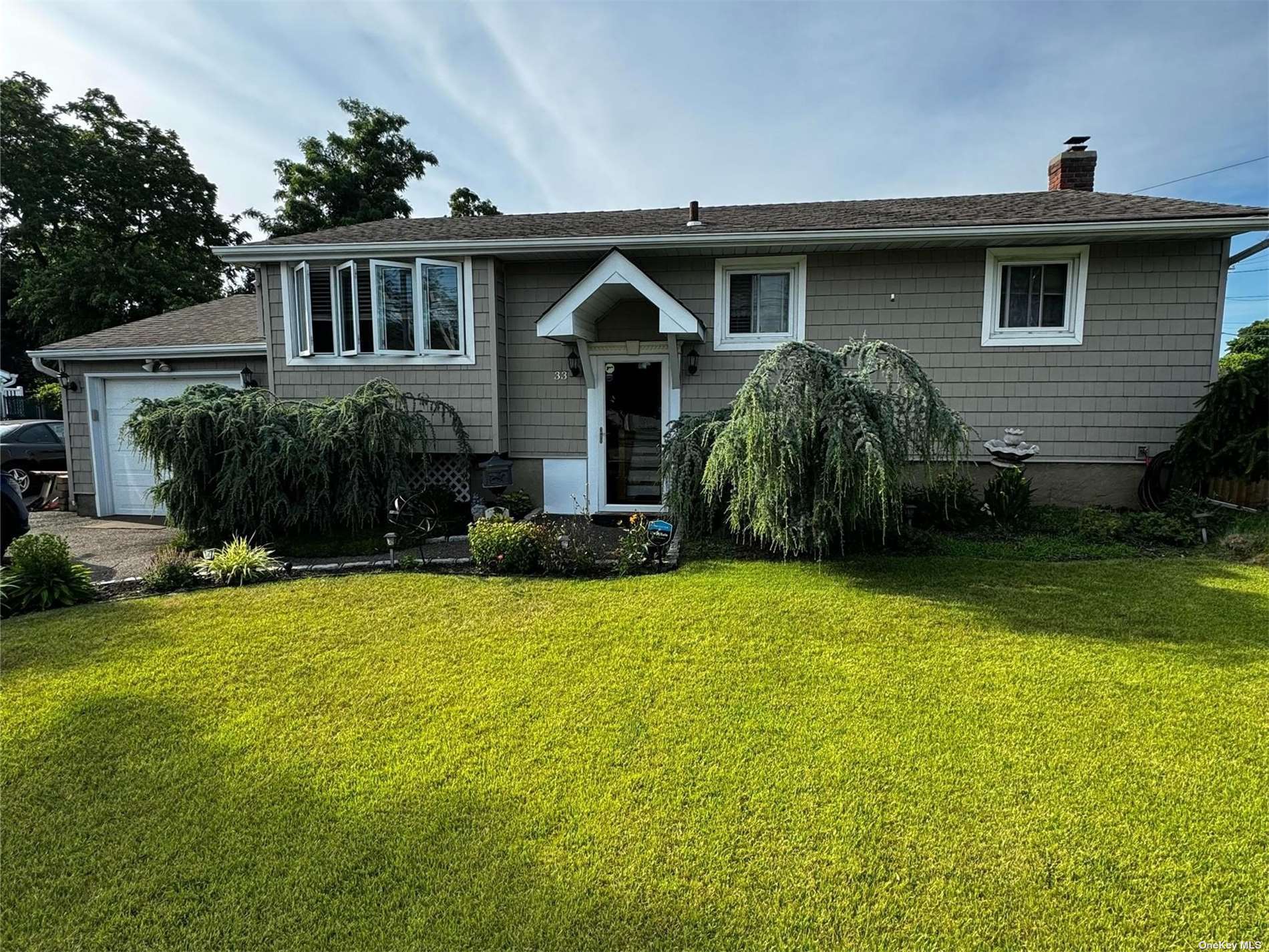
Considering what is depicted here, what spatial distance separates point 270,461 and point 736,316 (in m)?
6.54

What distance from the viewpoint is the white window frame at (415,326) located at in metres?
8.52

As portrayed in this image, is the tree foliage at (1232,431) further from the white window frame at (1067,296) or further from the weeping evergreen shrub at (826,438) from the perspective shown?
the weeping evergreen shrub at (826,438)

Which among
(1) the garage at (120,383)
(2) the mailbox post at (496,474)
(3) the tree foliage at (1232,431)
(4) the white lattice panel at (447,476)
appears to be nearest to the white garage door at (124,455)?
(1) the garage at (120,383)

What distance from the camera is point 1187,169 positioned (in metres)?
18.2

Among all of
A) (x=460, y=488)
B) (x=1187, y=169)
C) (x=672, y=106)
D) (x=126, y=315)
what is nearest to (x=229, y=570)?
(x=460, y=488)

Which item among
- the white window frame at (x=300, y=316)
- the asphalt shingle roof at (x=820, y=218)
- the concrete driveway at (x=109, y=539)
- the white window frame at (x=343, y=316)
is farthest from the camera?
the white window frame at (x=300, y=316)

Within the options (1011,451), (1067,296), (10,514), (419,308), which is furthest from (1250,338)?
(10,514)

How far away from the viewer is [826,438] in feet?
18.8

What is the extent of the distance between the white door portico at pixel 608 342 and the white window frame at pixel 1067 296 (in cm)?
406

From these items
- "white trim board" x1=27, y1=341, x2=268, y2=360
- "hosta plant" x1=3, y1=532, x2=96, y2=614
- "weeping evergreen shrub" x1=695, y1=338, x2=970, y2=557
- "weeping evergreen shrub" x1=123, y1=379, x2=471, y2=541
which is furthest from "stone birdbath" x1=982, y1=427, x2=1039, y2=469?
"white trim board" x1=27, y1=341, x2=268, y2=360

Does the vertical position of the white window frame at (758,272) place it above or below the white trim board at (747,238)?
below

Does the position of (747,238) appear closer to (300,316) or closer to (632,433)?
(632,433)

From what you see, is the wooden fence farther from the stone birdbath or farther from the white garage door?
the white garage door

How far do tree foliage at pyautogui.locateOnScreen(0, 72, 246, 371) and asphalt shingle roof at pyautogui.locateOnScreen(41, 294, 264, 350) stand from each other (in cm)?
1412
